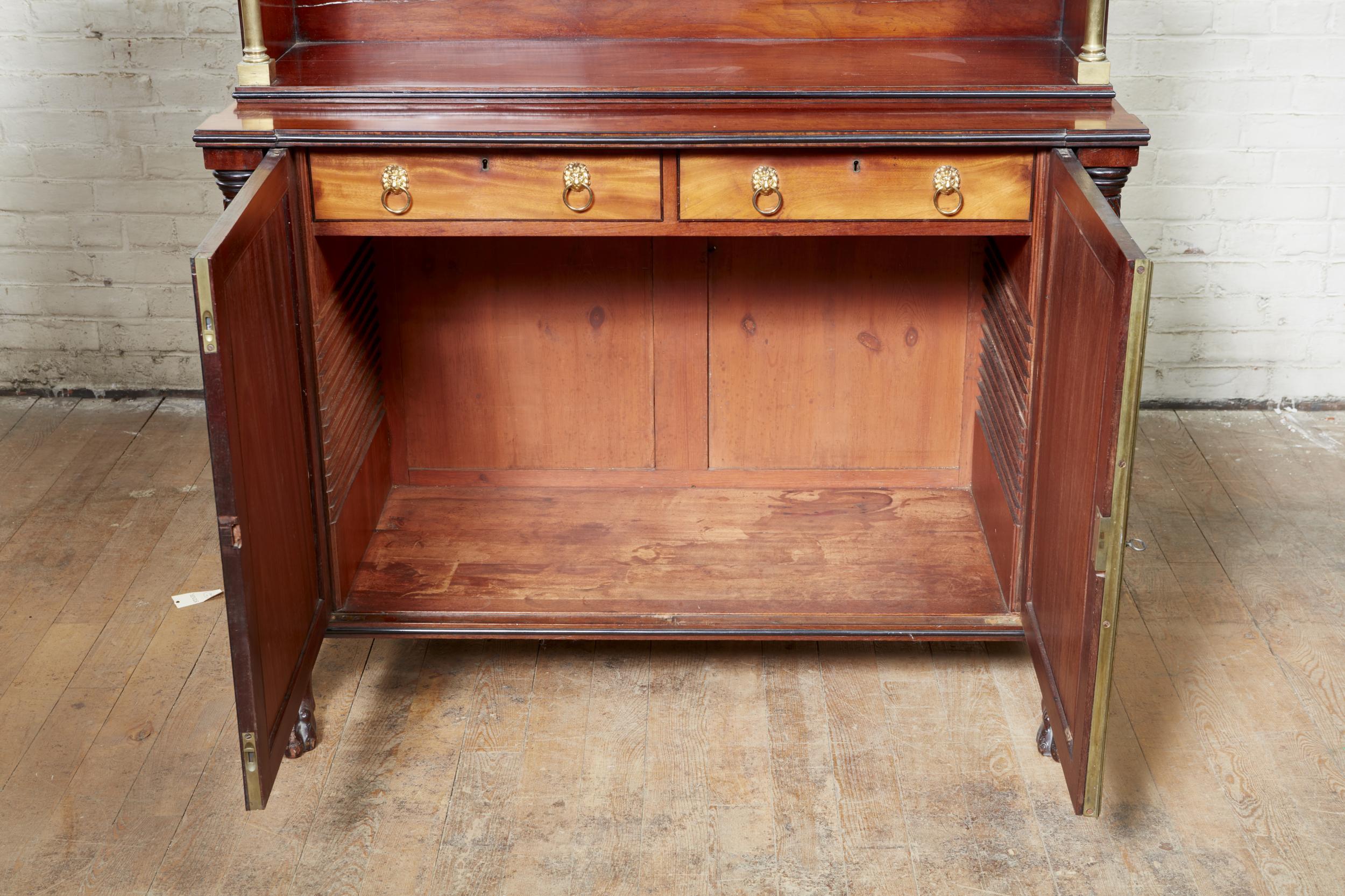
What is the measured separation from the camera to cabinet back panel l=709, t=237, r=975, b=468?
2807 mm

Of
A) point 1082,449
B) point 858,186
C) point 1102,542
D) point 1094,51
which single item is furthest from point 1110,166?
point 1102,542

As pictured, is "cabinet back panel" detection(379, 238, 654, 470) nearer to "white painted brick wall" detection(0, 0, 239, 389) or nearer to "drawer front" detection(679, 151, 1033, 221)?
"drawer front" detection(679, 151, 1033, 221)

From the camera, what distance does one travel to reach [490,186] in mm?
2193

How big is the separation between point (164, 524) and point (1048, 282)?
6.43 ft

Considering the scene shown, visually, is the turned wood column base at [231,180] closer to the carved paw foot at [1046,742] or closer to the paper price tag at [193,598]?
the paper price tag at [193,598]

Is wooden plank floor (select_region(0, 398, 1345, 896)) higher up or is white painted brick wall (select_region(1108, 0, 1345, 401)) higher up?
white painted brick wall (select_region(1108, 0, 1345, 401))

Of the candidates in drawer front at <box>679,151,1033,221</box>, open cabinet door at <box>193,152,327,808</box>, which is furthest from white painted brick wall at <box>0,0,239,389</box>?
drawer front at <box>679,151,1033,221</box>

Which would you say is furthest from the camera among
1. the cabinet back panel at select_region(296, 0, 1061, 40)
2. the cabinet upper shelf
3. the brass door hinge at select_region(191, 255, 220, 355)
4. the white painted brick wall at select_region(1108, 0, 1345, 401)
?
the white painted brick wall at select_region(1108, 0, 1345, 401)

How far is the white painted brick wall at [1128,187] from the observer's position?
3.37 meters

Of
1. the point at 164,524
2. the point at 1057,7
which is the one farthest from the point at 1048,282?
the point at 164,524

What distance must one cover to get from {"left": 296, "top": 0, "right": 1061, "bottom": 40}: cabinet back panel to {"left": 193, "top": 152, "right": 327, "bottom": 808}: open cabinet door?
50 centimetres

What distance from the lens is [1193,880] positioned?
2076mm

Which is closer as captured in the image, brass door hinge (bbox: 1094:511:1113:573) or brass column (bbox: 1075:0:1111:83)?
brass door hinge (bbox: 1094:511:1113:573)

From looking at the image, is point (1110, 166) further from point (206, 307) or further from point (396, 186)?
point (206, 307)
